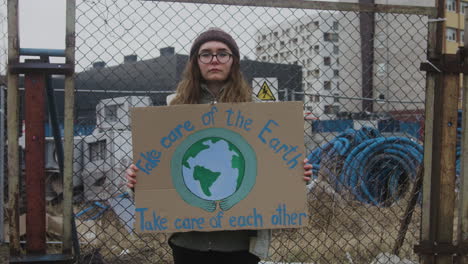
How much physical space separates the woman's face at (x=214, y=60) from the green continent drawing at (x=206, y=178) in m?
0.43

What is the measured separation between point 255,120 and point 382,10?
1192 mm

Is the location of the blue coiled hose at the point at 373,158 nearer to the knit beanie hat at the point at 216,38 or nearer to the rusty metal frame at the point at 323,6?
the rusty metal frame at the point at 323,6

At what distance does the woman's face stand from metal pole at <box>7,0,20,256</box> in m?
0.93

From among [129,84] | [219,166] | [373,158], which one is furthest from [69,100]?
[129,84]

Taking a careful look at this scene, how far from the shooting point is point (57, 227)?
13.8ft

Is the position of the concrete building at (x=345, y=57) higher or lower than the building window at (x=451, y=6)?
lower

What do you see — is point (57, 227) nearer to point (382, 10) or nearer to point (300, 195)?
point (300, 195)

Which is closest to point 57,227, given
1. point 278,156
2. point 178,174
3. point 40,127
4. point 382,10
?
point 40,127

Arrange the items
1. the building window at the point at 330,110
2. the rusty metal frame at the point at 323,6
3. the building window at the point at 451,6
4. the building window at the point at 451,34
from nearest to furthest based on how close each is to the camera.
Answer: the rusty metal frame at the point at 323,6, the building window at the point at 330,110, the building window at the point at 451,6, the building window at the point at 451,34

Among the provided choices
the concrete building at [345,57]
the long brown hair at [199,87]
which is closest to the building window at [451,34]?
the concrete building at [345,57]

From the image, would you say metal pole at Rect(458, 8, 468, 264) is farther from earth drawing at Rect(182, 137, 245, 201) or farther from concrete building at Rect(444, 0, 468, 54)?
concrete building at Rect(444, 0, 468, 54)

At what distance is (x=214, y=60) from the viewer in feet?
6.59

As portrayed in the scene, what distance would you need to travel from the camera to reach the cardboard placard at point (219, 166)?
1990 millimetres

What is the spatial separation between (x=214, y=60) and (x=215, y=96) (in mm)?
180
